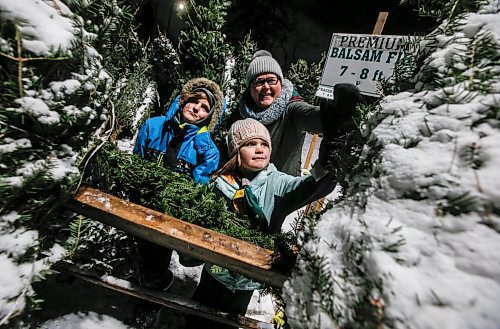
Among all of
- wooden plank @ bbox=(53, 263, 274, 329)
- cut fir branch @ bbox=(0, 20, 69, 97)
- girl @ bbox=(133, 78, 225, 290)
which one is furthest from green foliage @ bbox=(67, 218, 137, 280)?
cut fir branch @ bbox=(0, 20, 69, 97)

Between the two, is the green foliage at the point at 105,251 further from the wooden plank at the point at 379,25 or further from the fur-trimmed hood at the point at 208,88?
the wooden plank at the point at 379,25

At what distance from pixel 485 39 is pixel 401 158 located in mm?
335

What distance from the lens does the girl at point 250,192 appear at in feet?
4.75

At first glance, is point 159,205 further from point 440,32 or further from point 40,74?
point 440,32

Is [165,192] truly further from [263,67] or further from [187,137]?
[263,67]

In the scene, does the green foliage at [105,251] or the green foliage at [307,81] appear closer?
the green foliage at [105,251]

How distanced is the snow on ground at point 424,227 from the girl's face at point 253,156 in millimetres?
1074

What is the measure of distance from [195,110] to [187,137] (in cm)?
26

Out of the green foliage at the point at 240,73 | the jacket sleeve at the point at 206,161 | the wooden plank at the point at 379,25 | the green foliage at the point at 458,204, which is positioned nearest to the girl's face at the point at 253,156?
the jacket sleeve at the point at 206,161

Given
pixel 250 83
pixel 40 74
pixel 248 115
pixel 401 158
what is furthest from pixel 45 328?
pixel 250 83

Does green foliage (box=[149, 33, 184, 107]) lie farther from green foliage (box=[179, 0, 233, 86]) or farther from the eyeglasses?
the eyeglasses

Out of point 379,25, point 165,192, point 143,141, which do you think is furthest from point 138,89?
point 165,192

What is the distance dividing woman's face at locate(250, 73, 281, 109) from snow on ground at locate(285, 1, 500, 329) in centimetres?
173

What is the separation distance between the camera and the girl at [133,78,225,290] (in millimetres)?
2145
